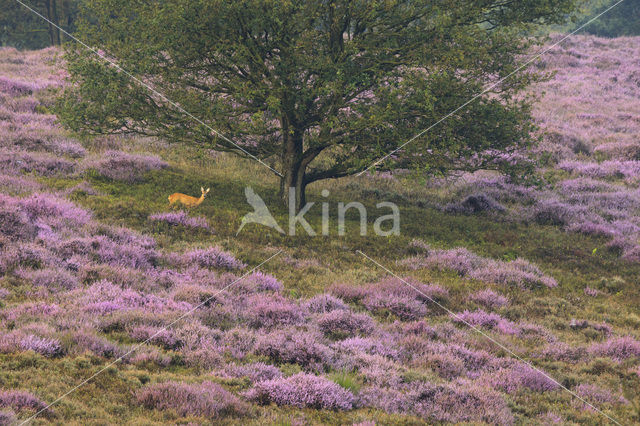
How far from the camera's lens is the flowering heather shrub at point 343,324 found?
848 centimetres

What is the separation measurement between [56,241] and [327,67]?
7.66 meters

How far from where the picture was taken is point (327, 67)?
13047mm

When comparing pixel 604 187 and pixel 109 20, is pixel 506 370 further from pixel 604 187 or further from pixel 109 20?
pixel 604 187

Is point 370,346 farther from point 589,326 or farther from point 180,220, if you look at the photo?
point 180,220

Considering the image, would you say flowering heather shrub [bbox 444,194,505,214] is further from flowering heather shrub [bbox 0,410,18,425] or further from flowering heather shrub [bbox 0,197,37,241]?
flowering heather shrub [bbox 0,410,18,425]

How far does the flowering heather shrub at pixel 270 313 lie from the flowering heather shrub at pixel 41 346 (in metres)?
3.03

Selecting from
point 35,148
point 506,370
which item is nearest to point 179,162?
point 35,148

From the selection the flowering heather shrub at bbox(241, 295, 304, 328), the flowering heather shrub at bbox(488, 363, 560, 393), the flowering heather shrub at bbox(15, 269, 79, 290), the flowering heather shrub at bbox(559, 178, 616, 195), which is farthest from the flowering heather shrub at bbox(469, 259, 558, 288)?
the flowering heather shrub at bbox(559, 178, 616, 195)

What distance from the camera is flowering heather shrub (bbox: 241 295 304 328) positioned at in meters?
8.42

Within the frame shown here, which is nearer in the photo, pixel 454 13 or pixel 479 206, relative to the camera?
pixel 454 13

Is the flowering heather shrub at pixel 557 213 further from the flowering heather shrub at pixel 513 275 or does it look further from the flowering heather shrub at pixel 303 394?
the flowering heather shrub at pixel 303 394

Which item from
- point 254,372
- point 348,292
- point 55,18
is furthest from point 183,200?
point 55,18

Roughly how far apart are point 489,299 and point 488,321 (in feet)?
3.91

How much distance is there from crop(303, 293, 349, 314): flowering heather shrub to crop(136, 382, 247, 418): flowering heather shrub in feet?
12.0
